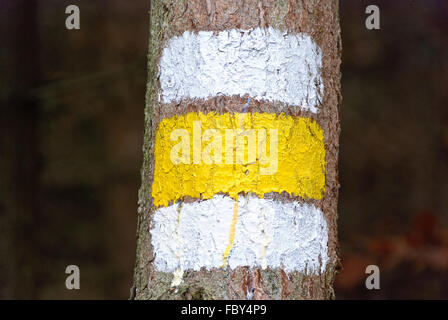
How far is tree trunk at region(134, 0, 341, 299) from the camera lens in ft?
4.09

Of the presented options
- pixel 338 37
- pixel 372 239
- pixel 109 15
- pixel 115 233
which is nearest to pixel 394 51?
pixel 372 239

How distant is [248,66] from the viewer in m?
1.28

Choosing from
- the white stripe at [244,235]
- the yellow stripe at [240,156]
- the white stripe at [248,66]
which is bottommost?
the white stripe at [244,235]

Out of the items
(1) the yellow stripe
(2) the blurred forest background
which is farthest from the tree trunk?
(2) the blurred forest background

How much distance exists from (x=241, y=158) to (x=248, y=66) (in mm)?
174

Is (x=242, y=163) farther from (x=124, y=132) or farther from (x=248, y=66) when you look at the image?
(x=124, y=132)

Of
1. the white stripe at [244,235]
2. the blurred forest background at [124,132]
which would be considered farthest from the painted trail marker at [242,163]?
the blurred forest background at [124,132]

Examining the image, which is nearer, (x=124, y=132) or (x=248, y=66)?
(x=248, y=66)

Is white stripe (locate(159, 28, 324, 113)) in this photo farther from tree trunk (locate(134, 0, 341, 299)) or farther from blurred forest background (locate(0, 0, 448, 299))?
blurred forest background (locate(0, 0, 448, 299))

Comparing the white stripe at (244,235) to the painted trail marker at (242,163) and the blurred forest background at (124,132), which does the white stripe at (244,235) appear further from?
the blurred forest background at (124,132)

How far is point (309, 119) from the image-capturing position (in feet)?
4.33

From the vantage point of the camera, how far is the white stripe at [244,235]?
1241mm

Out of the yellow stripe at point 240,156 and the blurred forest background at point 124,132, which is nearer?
the yellow stripe at point 240,156

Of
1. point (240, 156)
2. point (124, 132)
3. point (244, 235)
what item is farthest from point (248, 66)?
point (124, 132)
